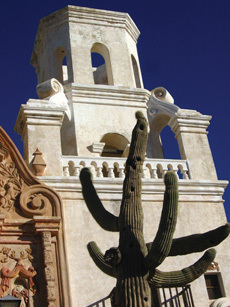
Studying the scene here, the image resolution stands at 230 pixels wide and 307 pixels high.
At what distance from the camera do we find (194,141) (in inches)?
603

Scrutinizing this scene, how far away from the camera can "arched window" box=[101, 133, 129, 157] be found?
53.4 feet

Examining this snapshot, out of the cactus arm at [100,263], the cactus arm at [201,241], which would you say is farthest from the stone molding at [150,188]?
the cactus arm at [201,241]

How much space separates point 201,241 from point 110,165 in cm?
600

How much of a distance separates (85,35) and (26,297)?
901cm

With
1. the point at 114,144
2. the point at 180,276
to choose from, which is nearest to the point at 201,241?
the point at 180,276

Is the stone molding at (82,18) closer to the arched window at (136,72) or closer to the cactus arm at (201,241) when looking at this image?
the arched window at (136,72)

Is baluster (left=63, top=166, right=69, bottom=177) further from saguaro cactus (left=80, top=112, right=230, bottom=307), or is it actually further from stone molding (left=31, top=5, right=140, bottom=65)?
stone molding (left=31, top=5, right=140, bottom=65)

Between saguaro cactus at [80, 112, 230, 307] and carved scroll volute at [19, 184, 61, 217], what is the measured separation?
375 centimetres

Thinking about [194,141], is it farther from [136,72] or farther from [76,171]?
[136,72]

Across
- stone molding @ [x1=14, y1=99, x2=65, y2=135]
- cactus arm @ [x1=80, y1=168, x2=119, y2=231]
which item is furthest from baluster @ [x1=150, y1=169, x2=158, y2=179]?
cactus arm @ [x1=80, y1=168, x2=119, y2=231]

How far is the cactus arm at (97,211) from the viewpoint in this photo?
29.6ft

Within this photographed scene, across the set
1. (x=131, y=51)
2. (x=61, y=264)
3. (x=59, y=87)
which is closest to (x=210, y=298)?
(x=61, y=264)

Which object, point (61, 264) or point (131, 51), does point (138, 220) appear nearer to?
point (61, 264)

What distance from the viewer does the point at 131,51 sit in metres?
18.3
